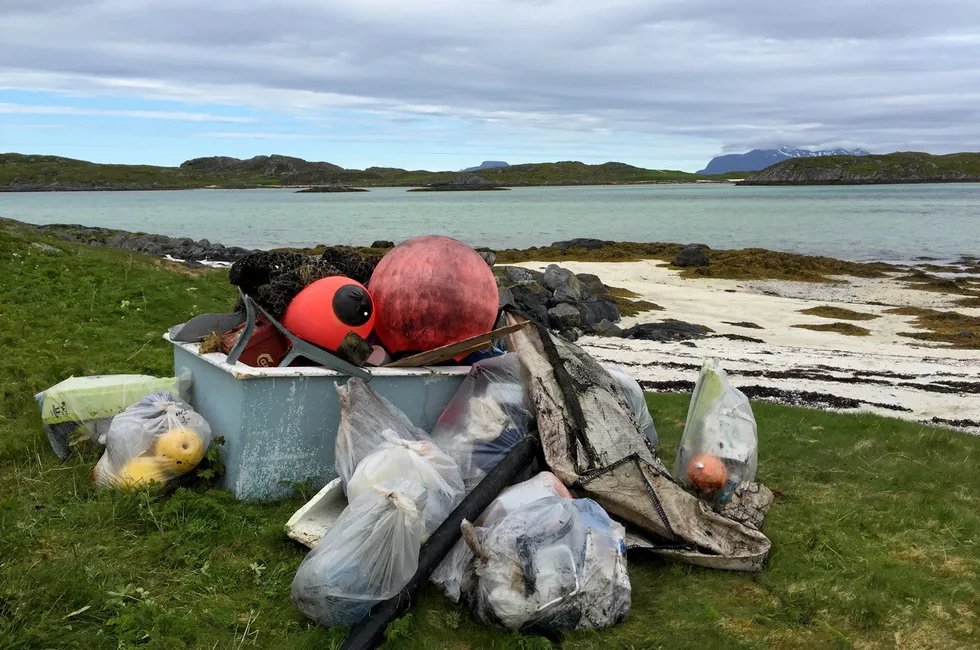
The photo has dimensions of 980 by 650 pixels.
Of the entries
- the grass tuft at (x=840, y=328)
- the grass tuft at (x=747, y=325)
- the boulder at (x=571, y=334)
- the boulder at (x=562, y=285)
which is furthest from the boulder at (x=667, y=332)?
the grass tuft at (x=840, y=328)

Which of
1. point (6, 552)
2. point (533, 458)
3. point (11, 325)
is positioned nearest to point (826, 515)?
point (533, 458)

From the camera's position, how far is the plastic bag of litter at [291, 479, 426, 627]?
3.37 meters

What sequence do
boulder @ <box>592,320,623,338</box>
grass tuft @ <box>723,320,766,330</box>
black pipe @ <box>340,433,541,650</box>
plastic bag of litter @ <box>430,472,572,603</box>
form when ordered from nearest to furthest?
black pipe @ <box>340,433,541,650</box> < plastic bag of litter @ <box>430,472,572,603</box> < boulder @ <box>592,320,623,338</box> < grass tuft @ <box>723,320,766,330</box>

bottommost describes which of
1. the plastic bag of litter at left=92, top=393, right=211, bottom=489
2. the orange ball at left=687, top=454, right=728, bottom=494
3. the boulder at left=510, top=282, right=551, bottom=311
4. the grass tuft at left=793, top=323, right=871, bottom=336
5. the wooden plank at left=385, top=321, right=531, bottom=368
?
the grass tuft at left=793, top=323, right=871, bottom=336

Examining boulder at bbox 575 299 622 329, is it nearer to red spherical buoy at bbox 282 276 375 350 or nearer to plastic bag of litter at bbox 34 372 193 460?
red spherical buoy at bbox 282 276 375 350

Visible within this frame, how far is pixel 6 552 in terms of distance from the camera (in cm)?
384

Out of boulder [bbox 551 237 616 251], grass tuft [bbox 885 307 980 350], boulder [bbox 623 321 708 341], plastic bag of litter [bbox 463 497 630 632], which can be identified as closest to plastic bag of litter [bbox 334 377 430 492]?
plastic bag of litter [bbox 463 497 630 632]

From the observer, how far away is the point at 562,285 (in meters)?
17.3

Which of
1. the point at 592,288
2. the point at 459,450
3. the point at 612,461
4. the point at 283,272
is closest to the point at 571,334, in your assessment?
the point at 592,288

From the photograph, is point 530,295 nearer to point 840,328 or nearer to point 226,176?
point 840,328

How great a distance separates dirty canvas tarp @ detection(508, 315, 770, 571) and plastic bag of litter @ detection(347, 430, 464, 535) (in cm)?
76

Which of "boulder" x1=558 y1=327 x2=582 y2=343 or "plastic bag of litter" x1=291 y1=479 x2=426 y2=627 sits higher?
"plastic bag of litter" x1=291 y1=479 x2=426 y2=627

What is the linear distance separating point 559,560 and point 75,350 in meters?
6.39

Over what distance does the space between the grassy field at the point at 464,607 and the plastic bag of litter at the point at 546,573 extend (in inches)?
3.6
